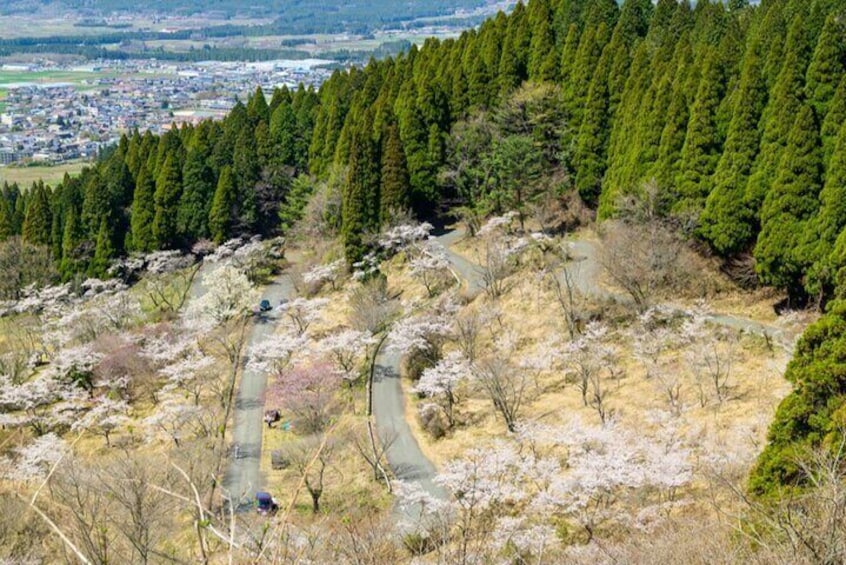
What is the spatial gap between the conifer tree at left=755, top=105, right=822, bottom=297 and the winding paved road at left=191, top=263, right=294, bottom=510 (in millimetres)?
16847

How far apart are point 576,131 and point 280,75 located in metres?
126

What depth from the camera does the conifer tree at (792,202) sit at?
24203 mm

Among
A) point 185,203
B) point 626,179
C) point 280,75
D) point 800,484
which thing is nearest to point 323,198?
point 185,203

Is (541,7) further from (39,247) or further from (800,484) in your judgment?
(800,484)

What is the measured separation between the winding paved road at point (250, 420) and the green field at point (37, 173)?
68.3 metres

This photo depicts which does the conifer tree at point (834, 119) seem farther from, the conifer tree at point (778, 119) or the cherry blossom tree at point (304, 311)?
the cherry blossom tree at point (304, 311)

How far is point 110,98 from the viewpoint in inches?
5768

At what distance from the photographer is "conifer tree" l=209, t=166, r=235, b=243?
138 feet

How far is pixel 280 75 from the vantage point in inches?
6063

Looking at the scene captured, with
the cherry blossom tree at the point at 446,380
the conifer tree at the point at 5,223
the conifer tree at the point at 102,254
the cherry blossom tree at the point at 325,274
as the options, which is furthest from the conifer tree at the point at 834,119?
the conifer tree at the point at 5,223

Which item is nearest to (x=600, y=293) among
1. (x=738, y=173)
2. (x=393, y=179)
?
(x=738, y=173)

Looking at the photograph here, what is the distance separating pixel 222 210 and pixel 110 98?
118093mm

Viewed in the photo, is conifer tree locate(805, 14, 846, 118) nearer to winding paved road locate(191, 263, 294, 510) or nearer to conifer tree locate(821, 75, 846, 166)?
conifer tree locate(821, 75, 846, 166)

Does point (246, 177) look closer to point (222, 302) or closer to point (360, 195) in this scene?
point (360, 195)
